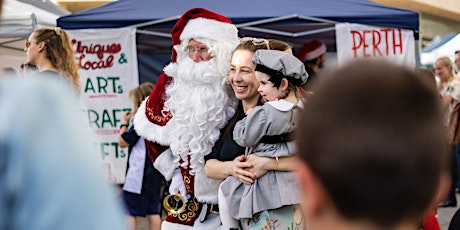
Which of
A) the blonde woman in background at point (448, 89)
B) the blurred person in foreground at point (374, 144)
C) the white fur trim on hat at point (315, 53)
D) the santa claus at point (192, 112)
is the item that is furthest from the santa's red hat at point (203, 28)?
the blonde woman in background at point (448, 89)

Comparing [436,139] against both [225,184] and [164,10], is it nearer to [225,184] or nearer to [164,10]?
[225,184]

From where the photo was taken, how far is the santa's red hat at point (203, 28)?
13.6 feet

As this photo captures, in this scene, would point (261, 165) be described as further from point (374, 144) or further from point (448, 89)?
point (448, 89)

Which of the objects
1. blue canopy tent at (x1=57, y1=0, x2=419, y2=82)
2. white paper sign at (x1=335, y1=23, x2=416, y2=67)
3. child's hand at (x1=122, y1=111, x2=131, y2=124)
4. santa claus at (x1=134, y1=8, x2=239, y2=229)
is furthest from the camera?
child's hand at (x1=122, y1=111, x2=131, y2=124)

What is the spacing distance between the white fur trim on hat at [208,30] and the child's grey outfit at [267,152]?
82 centimetres

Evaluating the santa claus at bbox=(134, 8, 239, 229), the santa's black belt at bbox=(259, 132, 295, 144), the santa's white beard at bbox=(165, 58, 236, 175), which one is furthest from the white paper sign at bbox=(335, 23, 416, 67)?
the santa's black belt at bbox=(259, 132, 295, 144)

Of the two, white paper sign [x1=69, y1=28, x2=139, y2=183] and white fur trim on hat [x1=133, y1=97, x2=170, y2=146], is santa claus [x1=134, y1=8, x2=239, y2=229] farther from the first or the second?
white paper sign [x1=69, y1=28, x2=139, y2=183]

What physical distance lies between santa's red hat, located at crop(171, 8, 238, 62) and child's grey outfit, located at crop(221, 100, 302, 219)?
829 millimetres

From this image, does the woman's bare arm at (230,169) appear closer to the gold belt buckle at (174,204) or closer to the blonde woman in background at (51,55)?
the gold belt buckle at (174,204)

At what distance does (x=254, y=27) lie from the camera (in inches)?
304

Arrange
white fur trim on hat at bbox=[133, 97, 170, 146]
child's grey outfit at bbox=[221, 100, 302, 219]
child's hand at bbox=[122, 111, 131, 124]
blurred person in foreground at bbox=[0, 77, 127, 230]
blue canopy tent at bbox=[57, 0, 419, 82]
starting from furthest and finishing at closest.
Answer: child's hand at bbox=[122, 111, 131, 124] → blue canopy tent at bbox=[57, 0, 419, 82] → white fur trim on hat at bbox=[133, 97, 170, 146] → child's grey outfit at bbox=[221, 100, 302, 219] → blurred person in foreground at bbox=[0, 77, 127, 230]

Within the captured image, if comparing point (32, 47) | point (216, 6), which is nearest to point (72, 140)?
point (32, 47)

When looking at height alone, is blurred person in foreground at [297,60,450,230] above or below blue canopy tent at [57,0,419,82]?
below

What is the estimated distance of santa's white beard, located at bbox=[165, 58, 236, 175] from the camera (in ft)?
12.6
